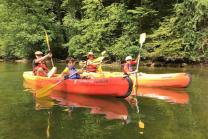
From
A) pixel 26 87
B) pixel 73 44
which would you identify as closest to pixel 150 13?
pixel 73 44

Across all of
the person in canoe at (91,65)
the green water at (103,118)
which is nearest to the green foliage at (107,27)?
the person in canoe at (91,65)

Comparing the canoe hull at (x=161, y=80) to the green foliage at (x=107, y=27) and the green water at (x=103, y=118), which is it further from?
the green foliage at (x=107, y=27)

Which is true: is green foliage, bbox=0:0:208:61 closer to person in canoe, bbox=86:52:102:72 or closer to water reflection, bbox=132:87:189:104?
person in canoe, bbox=86:52:102:72

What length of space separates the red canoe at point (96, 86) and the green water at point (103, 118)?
0.96 feet

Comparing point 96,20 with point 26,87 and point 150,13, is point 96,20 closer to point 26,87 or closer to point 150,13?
point 150,13

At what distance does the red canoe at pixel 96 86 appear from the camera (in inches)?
512

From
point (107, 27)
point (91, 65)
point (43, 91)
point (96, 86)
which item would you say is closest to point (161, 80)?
point (91, 65)

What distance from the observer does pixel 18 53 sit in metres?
36.6

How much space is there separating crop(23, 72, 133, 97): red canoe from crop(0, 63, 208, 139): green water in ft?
0.96

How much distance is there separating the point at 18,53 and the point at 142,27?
39.1ft

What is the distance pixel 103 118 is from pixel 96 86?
3.14 metres

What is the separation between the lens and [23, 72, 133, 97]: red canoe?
13.0 metres

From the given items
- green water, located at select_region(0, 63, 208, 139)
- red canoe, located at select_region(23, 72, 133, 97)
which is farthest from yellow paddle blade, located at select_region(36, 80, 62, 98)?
red canoe, located at select_region(23, 72, 133, 97)

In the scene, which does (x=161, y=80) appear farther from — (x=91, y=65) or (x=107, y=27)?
(x=107, y=27)
